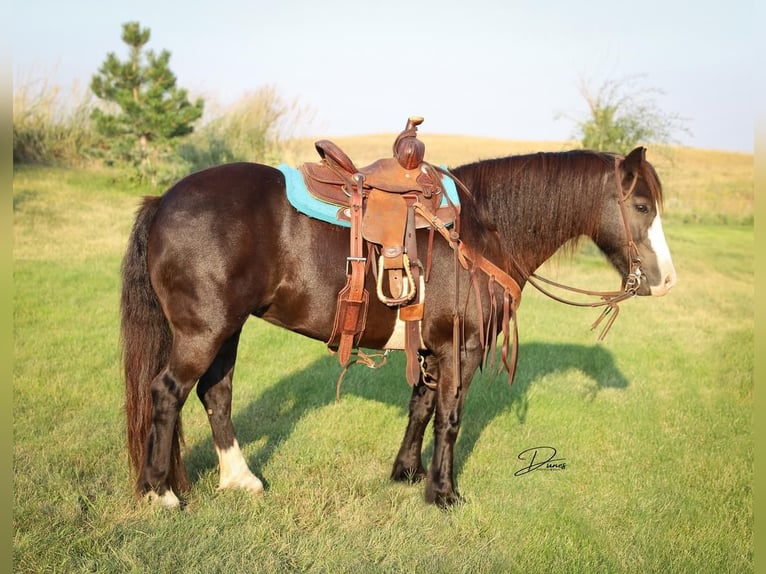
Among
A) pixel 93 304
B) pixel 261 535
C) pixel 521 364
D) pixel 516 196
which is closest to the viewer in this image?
pixel 261 535

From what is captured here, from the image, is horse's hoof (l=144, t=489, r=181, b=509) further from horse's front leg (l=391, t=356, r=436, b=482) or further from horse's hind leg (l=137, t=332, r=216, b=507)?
horse's front leg (l=391, t=356, r=436, b=482)

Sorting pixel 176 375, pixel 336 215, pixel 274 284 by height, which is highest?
pixel 336 215

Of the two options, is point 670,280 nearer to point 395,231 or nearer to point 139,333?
point 395,231

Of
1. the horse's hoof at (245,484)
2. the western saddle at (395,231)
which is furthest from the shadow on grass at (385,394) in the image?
the western saddle at (395,231)

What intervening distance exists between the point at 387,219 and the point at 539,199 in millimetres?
991

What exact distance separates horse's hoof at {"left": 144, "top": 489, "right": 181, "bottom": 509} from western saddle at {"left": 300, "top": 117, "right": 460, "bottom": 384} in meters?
1.20

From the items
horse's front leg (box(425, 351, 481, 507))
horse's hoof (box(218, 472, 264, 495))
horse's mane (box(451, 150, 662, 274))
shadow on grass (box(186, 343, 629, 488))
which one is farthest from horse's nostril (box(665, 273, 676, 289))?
horse's hoof (box(218, 472, 264, 495))

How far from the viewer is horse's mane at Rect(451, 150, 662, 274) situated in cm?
370

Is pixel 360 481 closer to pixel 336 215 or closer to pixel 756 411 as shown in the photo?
pixel 336 215

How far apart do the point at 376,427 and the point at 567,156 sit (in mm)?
2477

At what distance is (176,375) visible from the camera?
331 centimetres

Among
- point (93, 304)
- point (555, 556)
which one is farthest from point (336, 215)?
point (93, 304)

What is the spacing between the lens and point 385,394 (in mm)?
5582

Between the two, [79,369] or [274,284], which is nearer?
[274,284]
